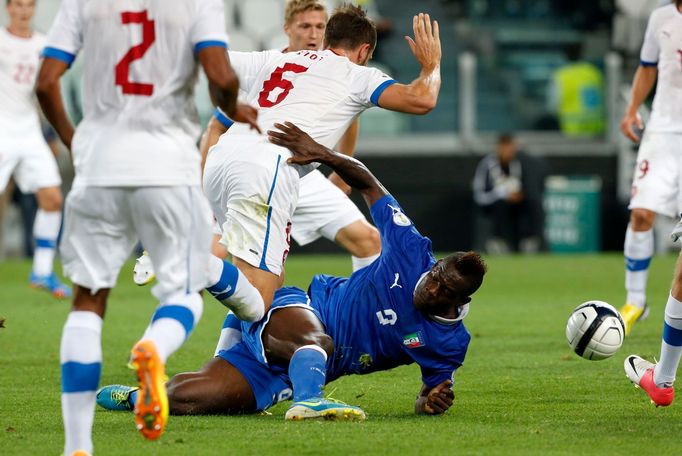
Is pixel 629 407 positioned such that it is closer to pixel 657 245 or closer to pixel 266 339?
pixel 266 339

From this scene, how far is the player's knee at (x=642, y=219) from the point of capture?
9.20 m

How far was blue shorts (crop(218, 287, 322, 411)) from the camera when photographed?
238 inches

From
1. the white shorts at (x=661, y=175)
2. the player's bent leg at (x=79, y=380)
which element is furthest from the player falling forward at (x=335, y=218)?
the player's bent leg at (x=79, y=380)

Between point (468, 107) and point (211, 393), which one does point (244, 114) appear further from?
point (468, 107)

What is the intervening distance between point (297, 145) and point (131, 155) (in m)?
1.84

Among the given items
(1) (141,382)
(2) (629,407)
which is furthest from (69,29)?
(2) (629,407)

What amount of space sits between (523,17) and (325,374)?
18.3m

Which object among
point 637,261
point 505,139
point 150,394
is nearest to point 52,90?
point 150,394

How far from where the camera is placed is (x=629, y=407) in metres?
6.14

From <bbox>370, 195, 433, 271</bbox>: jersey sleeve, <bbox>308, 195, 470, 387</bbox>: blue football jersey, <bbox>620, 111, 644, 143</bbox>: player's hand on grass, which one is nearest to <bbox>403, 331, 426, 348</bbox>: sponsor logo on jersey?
<bbox>308, 195, 470, 387</bbox>: blue football jersey

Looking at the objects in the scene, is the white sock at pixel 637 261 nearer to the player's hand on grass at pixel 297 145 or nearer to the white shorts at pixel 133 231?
the player's hand on grass at pixel 297 145

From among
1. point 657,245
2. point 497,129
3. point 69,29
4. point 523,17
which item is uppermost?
point 69,29

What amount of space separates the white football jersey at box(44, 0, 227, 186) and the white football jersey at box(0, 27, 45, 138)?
27.0ft

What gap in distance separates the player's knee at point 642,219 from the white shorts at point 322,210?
201 cm
